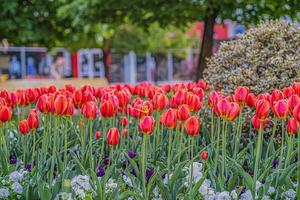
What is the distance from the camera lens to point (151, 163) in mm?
4473

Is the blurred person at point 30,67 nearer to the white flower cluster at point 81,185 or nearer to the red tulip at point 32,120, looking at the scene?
the red tulip at point 32,120

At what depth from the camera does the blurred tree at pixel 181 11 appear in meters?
11.6

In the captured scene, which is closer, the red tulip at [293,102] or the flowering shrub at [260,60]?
the red tulip at [293,102]

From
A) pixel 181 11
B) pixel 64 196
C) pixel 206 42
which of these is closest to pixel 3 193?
pixel 64 196

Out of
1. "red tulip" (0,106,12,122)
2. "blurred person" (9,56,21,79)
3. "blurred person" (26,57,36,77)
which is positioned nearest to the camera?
"red tulip" (0,106,12,122)

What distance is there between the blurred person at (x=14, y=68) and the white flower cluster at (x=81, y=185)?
3221cm

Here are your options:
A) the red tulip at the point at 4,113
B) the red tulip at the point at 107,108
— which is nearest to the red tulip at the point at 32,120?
the red tulip at the point at 4,113

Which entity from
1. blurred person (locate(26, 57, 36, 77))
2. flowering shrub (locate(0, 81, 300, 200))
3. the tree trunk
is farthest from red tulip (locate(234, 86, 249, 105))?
blurred person (locate(26, 57, 36, 77))

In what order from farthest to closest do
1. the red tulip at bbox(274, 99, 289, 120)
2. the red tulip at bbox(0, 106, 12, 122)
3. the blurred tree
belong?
the blurred tree < the red tulip at bbox(0, 106, 12, 122) < the red tulip at bbox(274, 99, 289, 120)

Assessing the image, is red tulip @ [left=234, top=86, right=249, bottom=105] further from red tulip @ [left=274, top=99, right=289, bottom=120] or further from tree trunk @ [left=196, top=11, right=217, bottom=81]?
tree trunk @ [left=196, top=11, right=217, bottom=81]

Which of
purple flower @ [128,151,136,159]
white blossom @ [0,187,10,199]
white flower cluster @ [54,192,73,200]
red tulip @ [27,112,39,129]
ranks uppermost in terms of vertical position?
red tulip @ [27,112,39,129]

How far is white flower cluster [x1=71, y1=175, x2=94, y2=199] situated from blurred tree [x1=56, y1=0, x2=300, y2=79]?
7.90 meters

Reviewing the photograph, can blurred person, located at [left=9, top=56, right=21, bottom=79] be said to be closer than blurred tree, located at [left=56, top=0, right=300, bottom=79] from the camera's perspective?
No

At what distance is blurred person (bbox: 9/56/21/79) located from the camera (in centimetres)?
3509
